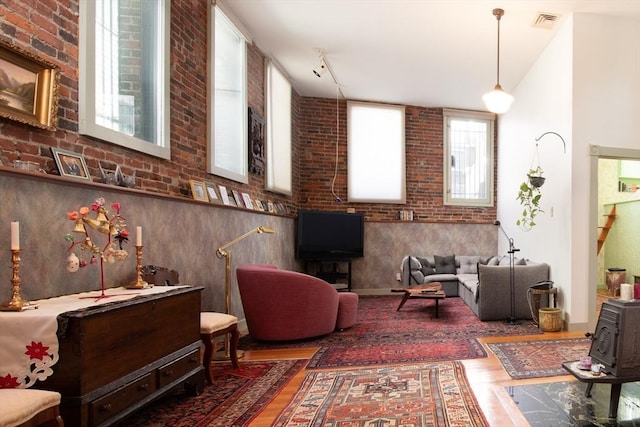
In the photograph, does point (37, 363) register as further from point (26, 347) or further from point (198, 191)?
point (198, 191)

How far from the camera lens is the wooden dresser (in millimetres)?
1650

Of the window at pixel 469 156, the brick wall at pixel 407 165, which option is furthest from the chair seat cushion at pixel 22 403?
the window at pixel 469 156

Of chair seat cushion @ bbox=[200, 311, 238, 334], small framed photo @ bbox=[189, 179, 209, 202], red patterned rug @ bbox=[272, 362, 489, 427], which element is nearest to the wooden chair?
chair seat cushion @ bbox=[200, 311, 238, 334]

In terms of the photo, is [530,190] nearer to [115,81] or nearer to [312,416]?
[312,416]

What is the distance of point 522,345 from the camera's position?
388cm

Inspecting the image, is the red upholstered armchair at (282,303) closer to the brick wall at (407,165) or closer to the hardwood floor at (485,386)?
the hardwood floor at (485,386)

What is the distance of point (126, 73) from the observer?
2.85 metres

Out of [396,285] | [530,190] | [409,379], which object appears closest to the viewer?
[409,379]

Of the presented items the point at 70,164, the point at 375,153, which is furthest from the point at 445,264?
the point at 70,164

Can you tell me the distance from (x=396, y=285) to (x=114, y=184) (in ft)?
19.6

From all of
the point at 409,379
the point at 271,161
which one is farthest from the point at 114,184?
the point at 271,161

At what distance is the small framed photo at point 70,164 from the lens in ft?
6.88

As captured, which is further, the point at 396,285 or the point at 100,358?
the point at 396,285

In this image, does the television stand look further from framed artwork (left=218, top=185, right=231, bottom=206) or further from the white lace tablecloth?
the white lace tablecloth
